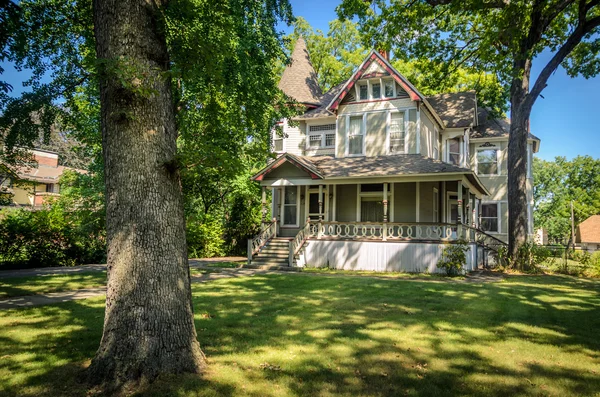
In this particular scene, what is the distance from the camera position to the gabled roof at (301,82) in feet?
78.2

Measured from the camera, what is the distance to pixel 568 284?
43.0 feet

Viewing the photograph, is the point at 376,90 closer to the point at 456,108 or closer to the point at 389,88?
the point at 389,88

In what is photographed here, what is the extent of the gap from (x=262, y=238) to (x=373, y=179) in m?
6.20

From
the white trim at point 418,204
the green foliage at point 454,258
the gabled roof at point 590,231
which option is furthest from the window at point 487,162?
the gabled roof at point 590,231

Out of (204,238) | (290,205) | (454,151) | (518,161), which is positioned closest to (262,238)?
(290,205)

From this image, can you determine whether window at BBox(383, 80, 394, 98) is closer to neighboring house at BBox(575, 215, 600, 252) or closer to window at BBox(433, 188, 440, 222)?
window at BBox(433, 188, 440, 222)

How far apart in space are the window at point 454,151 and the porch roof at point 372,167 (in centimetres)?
365

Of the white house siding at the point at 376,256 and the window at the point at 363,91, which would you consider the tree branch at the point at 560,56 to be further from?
the white house siding at the point at 376,256

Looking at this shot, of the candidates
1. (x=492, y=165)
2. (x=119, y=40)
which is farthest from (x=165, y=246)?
(x=492, y=165)

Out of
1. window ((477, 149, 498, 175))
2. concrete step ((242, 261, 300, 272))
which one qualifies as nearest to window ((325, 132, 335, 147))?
concrete step ((242, 261, 300, 272))

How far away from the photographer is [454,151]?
23984 millimetres

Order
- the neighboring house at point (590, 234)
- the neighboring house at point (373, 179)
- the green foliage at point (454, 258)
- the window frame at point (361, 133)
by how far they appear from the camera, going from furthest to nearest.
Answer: the neighboring house at point (590, 234) < the window frame at point (361, 133) < the neighboring house at point (373, 179) < the green foliage at point (454, 258)

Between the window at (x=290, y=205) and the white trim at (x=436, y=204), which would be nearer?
the white trim at (x=436, y=204)

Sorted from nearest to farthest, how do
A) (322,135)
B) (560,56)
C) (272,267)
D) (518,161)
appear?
(272,267), (560,56), (518,161), (322,135)
